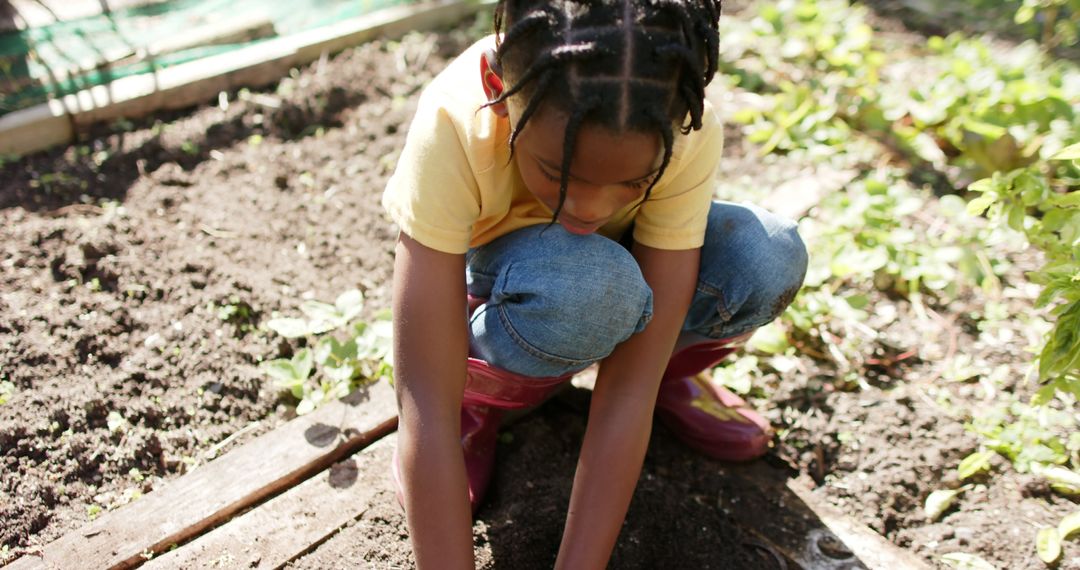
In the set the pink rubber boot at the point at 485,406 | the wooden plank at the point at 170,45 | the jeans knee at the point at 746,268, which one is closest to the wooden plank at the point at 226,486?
the pink rubber boot at the point at 485,406

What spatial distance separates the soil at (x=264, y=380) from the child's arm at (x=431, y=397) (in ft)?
1.00

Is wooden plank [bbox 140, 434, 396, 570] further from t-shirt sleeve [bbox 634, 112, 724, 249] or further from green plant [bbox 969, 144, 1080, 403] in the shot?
green plant [bbox 969, 144, 1080, 403]

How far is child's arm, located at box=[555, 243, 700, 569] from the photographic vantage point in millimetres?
1376

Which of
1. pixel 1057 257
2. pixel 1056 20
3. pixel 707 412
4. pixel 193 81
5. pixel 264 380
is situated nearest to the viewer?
pixel 1057 257

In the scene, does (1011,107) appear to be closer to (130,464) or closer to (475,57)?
(475,57)

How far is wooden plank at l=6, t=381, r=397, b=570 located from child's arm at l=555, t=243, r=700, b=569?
547mm

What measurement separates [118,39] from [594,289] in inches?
94.2

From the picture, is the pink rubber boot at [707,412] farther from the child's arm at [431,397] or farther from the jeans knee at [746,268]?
the child's arm at [431,397]

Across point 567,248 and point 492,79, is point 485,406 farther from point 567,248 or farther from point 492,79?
point 492,79

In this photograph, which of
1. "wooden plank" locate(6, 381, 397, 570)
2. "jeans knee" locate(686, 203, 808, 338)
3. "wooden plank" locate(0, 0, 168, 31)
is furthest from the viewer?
"wooden plank" locate(0, 0, 168, 31)

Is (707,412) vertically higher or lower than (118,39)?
lower

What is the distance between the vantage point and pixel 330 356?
1928 millimetres

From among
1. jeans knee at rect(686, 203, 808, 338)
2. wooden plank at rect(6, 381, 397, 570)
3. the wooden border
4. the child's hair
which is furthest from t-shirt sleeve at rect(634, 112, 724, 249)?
the wooden border

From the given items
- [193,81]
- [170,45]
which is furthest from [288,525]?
[170,45]
